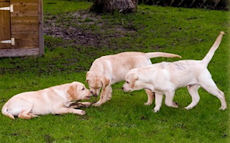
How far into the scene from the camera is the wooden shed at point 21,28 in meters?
12.4

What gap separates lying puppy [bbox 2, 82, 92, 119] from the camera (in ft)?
25.7

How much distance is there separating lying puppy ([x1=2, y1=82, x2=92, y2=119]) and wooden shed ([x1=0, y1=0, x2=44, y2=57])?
15.8 ft

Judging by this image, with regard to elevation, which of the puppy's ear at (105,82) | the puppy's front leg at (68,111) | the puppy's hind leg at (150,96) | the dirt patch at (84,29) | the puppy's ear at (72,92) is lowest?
the puppy's front leg at (68,111)

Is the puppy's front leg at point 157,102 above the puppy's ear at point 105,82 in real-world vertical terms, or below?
below

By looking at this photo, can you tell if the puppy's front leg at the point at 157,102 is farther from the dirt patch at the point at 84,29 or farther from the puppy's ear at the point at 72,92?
the dirt patch at the point at 84,29

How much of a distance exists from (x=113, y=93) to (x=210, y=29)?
7.22 metres

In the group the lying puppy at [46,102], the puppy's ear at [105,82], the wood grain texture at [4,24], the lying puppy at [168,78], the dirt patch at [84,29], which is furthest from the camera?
the dirt patch at [84,29]

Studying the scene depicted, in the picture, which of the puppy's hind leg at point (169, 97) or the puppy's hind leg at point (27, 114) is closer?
the puppy's hind leg at point (27, 114)

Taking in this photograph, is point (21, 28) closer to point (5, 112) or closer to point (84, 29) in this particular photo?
point (84, 29)

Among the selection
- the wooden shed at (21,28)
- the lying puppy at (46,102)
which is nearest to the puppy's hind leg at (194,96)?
the lying puppy at (46,102)

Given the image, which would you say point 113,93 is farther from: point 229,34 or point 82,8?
point 82,8

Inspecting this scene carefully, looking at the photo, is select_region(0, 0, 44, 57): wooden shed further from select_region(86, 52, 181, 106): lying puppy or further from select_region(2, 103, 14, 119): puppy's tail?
select_region(2, 103, 14, 119): puppy's tail

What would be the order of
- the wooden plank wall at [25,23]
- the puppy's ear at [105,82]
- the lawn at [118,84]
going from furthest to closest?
the wooden plank wall at [25,23] < the puppy's ear at [105,82] < the lawn at [118,84]

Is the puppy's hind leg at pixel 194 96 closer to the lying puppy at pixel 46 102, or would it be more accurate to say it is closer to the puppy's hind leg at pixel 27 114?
the lying puppy at pixel 46 102
